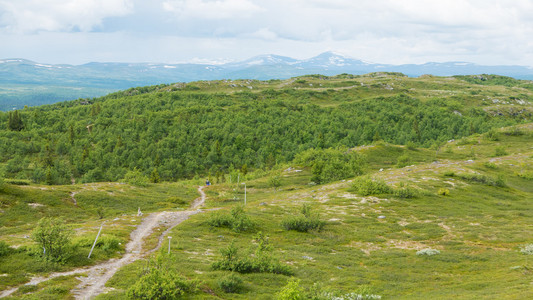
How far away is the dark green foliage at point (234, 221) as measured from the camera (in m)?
46.7

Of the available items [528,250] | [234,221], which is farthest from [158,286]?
[528,250]

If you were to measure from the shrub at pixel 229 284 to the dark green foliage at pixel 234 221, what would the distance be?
18658 millimetres

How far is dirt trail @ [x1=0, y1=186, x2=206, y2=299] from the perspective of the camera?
24812 millimetres

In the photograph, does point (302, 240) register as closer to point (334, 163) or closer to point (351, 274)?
point (351, 274)

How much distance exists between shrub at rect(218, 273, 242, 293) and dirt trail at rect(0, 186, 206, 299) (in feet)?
29.2

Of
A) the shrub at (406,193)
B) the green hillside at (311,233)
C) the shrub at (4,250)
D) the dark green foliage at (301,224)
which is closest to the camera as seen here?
the green hillside at (311,233)

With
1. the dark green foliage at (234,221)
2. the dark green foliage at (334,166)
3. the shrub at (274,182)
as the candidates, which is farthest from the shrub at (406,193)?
the dark green foliage at (234,221)

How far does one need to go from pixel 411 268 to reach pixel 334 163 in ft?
200

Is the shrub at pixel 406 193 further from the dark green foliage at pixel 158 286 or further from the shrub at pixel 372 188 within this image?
the dark green foliage at pixel 158 286

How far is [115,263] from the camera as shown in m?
31.1

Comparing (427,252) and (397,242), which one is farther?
(397,242)

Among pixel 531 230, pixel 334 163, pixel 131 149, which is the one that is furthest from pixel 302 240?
pixel 131 149

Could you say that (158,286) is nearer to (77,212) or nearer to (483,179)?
(77,212)

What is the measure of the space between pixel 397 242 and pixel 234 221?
2238 cm
